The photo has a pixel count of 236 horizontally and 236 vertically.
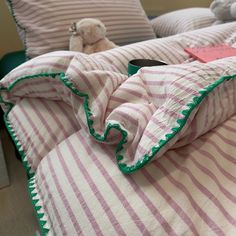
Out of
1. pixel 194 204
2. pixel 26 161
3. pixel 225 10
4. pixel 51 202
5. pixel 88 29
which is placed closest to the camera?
pixel 194 204

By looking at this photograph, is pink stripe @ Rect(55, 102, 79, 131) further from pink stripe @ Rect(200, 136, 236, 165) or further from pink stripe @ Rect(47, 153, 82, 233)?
pink stripe @ Rect(200, 136, 236, 165)

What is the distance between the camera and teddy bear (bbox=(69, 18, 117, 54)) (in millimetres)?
1035

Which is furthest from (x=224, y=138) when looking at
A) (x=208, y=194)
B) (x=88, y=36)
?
(x=88, y=36)

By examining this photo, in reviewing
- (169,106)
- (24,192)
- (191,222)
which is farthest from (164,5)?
(191,222)

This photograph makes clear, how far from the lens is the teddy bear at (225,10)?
1.24 metres

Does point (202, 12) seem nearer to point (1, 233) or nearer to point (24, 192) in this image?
point (24, 192)

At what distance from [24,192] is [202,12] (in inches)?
46.9

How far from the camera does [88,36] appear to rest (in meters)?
1.06

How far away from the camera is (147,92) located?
1.81ft

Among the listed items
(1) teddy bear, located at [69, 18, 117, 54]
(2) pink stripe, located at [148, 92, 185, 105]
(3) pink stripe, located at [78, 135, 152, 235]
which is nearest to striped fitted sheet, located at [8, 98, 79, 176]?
(3) pink stripe, located at [78, 135, 152, 235]

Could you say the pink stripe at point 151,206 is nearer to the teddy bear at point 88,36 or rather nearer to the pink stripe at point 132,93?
the pink stripe at point 132,93

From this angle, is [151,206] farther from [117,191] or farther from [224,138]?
[224,138]

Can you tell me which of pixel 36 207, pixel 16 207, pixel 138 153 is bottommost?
pixel 16 207

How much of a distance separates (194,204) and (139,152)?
11cm
